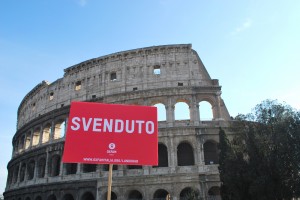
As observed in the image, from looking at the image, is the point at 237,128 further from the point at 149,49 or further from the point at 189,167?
the point at 149,49

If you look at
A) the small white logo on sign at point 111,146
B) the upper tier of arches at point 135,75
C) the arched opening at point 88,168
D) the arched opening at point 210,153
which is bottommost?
the small white logo on sign at point 111,146

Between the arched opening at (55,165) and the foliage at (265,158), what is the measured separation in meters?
17.0

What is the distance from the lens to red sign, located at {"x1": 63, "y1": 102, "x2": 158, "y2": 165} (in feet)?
19.7

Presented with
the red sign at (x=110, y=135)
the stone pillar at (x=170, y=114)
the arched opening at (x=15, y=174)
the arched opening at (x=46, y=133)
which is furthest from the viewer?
the arched opening at (x=15, y=174)

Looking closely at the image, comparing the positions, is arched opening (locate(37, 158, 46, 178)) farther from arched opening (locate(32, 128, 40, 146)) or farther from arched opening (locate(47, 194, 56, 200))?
arched opening (locate(47, 194, 56, 200))

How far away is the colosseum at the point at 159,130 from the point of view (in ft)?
74.4

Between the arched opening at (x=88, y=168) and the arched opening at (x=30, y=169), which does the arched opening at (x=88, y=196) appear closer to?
the arched opening at (x=88, y=168)

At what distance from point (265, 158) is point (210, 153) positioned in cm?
785

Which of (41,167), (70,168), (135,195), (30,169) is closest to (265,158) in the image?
(135,195)

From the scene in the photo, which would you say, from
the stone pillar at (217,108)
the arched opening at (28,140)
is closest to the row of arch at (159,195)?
the stone pillar at (217,108)

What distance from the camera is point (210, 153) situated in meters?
24.0

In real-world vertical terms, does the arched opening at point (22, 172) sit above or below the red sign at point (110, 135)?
above

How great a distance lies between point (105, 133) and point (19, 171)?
30.3 metres

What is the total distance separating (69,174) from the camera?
26.3 meters
